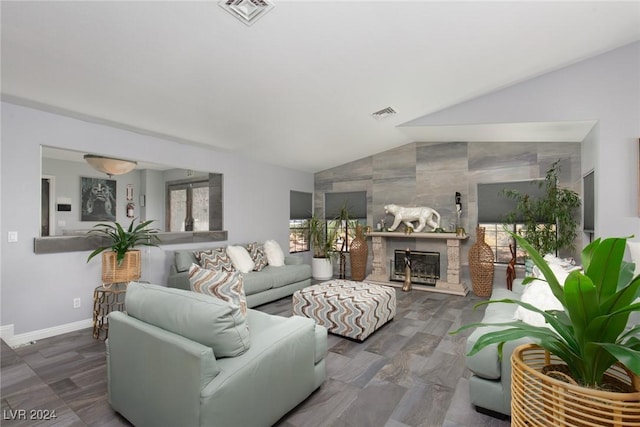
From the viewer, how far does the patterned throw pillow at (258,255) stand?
4996 mm

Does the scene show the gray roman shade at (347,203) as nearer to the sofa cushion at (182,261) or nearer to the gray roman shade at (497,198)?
the gray roman shade at (497,198)

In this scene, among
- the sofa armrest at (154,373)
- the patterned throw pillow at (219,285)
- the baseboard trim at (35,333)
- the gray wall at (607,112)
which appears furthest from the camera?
the gray wall at (607,112)

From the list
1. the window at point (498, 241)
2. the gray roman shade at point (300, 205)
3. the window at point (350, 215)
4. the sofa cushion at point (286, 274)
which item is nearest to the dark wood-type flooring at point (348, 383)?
the sofa cushion at point (286, 274)

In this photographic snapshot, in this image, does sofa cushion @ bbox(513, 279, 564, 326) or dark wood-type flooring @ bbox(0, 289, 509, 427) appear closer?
dark wood-type flooring @ bbox(0, 289, 509, 427)

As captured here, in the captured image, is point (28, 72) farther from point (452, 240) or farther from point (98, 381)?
point (452, 240)

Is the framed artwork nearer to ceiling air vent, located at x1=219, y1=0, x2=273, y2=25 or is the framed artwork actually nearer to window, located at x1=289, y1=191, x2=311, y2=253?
ceiling air vent, located at x1=219, y1=0, x2=273, y2=25

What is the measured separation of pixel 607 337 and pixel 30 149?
4611mm

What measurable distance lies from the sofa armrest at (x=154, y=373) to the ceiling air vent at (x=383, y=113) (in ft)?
12.5

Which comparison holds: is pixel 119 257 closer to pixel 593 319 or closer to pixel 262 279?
pixel 262 279

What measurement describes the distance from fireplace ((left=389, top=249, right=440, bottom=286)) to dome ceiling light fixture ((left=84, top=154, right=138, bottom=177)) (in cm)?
488

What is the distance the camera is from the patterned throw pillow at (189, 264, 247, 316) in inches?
83.9

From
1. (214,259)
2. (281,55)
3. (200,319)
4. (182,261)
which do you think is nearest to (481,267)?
(214,259)

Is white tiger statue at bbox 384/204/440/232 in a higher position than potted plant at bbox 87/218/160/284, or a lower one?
higher

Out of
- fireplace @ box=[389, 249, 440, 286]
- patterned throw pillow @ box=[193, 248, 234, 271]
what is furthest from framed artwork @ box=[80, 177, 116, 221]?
fireplace @ box=[389, 249, 440, 286]
